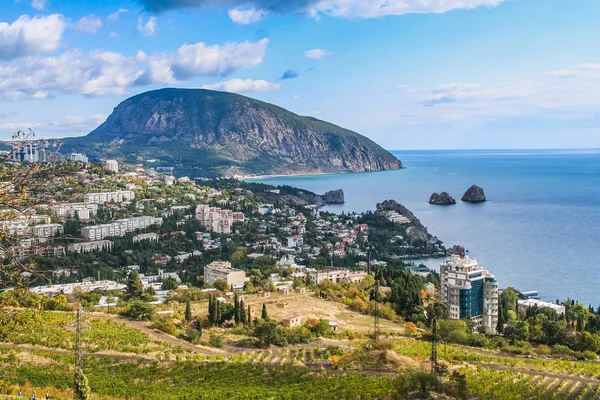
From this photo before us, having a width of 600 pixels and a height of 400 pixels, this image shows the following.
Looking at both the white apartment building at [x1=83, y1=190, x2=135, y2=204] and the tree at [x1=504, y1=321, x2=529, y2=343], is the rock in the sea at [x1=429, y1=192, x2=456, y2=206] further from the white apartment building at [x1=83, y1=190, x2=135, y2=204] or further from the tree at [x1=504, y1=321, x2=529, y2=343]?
the tree at [x1=504, y1=321, x2=529, y2=343]

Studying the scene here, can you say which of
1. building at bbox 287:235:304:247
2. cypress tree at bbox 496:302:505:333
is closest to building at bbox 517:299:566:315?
cypress tree at bbox 496:302:505:333

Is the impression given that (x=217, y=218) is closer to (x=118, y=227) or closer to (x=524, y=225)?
(x=118, y=227)

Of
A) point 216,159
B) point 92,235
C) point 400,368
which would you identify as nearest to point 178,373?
point 400,368

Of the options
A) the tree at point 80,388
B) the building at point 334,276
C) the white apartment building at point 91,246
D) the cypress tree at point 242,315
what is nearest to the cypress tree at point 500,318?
the building at point 334,276

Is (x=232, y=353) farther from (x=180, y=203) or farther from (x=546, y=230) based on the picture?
(x=546, y=230)

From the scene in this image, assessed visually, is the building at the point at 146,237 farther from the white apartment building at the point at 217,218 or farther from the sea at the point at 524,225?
the sea at the point at 524,225
